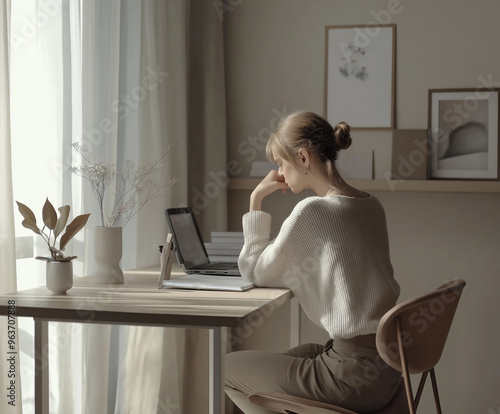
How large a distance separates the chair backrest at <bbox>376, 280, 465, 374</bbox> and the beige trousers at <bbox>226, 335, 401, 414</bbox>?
0.11 metres

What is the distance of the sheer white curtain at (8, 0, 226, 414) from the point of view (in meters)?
2.35

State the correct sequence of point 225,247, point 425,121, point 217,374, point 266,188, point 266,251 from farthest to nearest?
1. point 425,121
2. point 225,247
3. point 266,188
4. point 266,251
5. point 217,374

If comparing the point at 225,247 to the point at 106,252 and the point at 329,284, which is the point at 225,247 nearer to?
the point at 106,252

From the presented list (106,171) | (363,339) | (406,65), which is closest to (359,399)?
(363,339)

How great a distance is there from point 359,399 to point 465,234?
1.70 metres

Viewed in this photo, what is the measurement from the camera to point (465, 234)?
344 cm

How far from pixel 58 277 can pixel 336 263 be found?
761mm

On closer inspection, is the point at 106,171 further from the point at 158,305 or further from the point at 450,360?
the point at 450,360

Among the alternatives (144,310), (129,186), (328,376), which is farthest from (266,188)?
(144,310)

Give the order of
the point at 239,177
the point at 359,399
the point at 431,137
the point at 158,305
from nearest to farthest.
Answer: the point at 158,305 < the point at 359,399 < the point at 431,137 < the point at 239,177

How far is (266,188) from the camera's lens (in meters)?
2.47

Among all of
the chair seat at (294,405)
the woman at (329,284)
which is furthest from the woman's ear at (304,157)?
the chair seat at (294,405)

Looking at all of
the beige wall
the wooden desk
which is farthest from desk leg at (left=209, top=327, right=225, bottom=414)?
the beige wall

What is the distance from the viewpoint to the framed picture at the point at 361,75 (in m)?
3.48
